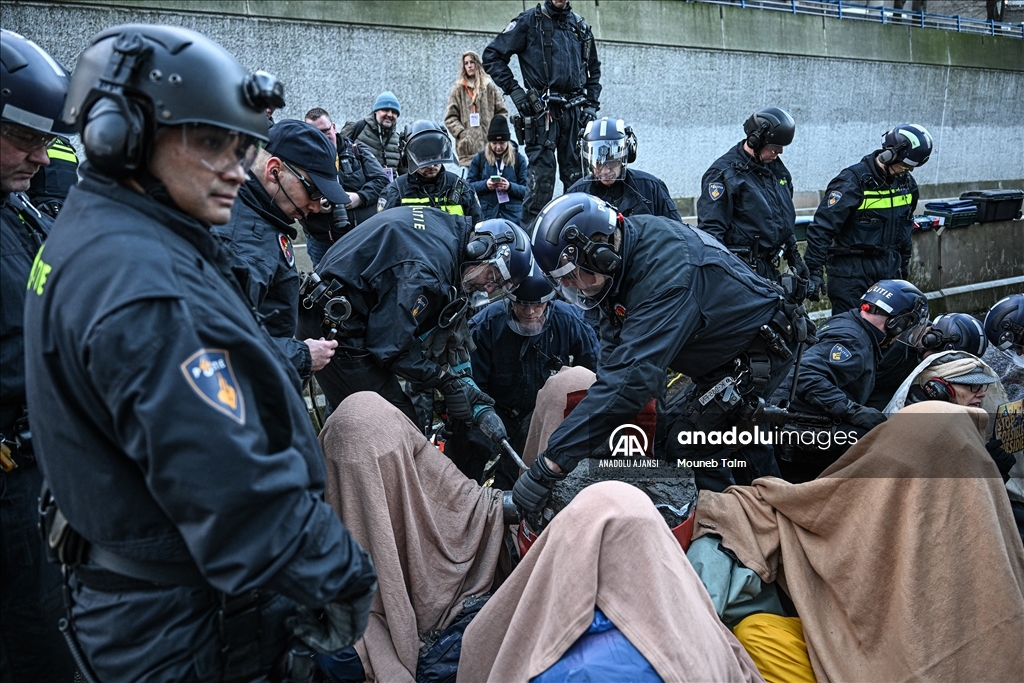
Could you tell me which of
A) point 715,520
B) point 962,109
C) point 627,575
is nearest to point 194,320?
point 627,575

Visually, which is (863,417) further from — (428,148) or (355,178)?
(355,178)

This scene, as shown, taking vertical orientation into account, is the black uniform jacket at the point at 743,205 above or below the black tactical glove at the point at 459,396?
above

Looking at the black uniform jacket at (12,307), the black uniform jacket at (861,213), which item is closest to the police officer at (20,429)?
the black uniform jacket at (12,307)

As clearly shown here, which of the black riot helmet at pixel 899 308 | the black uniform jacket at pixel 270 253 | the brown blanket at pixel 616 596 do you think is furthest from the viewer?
the black riot helmet at pixel 899 308

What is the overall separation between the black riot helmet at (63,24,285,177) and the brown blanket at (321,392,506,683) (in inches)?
56.6

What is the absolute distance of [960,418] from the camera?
2.94 meters

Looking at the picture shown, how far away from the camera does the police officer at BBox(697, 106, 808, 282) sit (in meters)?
6.35

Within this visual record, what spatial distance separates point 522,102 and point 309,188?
12.4 ft

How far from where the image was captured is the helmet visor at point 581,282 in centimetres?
373

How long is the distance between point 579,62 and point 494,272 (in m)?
3.46

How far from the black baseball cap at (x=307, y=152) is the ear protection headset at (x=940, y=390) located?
3.24 metres

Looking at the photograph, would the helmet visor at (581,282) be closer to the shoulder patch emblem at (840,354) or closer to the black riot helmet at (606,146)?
the shoulder patch emblem at (840,354)

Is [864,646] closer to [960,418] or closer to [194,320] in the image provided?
[960,418]

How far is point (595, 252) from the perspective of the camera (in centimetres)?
363
